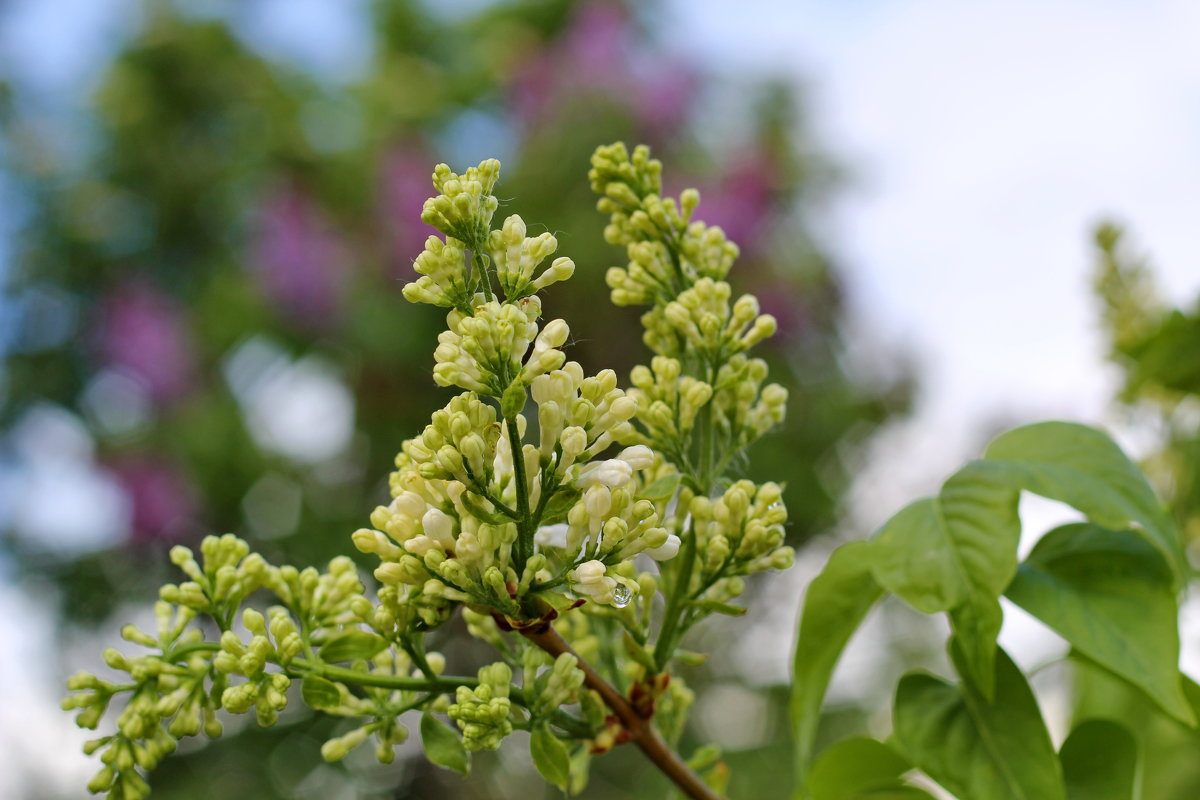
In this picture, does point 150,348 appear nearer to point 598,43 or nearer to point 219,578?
point 598,43

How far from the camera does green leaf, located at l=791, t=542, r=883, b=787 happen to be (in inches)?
16.5

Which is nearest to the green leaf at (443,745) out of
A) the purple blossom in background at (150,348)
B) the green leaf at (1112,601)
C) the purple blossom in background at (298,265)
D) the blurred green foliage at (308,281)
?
the green leaf at (1112,601)

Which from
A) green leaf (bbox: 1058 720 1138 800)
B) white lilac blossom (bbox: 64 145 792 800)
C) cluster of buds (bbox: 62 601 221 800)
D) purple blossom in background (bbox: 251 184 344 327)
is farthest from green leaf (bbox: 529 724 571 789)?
purple blossom in background (bbox: 251 184 344 327)

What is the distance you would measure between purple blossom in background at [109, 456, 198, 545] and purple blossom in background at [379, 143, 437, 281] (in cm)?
112

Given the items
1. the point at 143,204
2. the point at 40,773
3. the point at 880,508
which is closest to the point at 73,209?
the point at 143,204

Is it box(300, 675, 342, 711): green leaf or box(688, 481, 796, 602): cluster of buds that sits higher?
box(688, 481, 796, 602): cluster of buds

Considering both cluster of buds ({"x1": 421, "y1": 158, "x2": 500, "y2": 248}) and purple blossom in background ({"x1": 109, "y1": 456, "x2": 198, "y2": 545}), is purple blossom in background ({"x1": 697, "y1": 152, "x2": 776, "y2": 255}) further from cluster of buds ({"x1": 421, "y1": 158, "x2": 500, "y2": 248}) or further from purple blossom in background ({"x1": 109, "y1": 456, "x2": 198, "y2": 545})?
cluster of buds ({"x1": 421, "y1": 158, "x2": 500, "y2": 248})

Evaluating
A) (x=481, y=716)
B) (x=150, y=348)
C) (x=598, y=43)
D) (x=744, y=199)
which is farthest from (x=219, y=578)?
(x=150, y=348)

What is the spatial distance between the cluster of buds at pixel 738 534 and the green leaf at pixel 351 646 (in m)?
0.12

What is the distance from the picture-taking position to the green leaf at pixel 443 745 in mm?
334

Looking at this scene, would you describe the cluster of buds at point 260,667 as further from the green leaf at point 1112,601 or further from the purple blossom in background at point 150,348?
the purple blossom in background at point 150,348

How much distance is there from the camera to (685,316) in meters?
0.39

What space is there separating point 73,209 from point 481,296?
5.16 meters

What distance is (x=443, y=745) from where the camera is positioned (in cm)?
34
